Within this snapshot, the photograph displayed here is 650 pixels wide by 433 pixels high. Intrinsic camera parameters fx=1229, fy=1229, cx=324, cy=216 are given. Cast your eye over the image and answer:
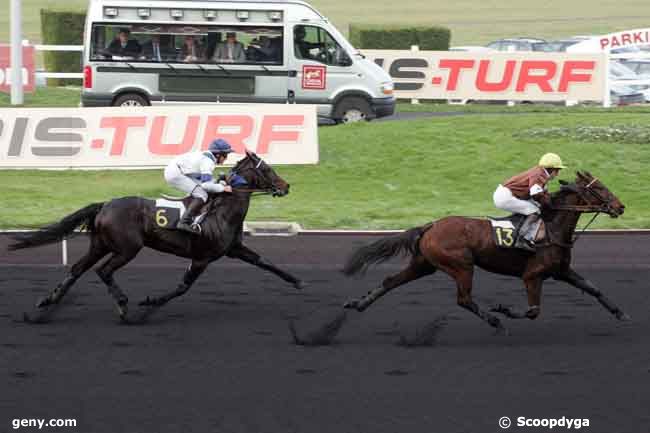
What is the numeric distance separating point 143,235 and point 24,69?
1840 cm

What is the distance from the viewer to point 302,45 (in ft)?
83.5

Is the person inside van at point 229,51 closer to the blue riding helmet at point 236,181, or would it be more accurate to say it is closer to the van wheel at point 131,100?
the van wheel at point 131,100

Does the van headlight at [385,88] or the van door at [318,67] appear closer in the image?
the van door at [318,67]

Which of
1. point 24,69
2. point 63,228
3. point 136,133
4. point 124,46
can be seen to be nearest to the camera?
point 63,228

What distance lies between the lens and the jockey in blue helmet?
37.9 ft

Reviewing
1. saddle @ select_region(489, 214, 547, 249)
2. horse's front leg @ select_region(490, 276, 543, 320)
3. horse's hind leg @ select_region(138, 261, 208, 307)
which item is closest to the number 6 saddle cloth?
horse's hind leg @ select_region(138, 261, 208, 307)

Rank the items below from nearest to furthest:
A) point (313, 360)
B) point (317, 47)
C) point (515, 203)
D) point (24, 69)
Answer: point (313, 360) → point (515, 203) → point (317, 47) → point (24, 69)

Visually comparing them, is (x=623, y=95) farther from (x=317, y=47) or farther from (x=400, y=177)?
(x=400, y=177)

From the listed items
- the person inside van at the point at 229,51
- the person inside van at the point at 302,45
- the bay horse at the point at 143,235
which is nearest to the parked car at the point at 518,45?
the person inside van at the point at 302,45

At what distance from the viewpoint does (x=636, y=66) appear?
112ft

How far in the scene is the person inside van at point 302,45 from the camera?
25.4 meters

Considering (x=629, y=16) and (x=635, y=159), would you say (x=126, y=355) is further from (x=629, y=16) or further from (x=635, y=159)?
(x=629, y=16)

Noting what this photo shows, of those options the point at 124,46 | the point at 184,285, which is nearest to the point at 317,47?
the point at 124,46

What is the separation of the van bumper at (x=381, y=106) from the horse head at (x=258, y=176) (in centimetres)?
1388
